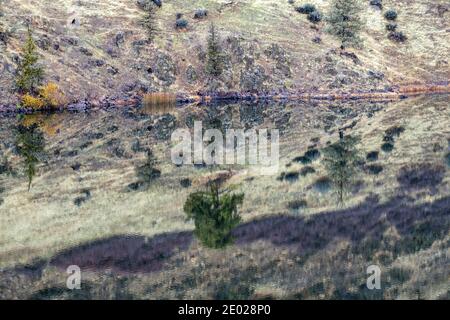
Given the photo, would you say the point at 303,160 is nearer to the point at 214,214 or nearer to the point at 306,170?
the point at 306,170

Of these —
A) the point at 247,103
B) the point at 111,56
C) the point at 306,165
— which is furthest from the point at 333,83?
the point at 306,165

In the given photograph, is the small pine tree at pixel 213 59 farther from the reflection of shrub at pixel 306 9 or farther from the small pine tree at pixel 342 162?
the small pine tree at pixel 342 162

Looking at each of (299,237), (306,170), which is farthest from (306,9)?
(299,237)

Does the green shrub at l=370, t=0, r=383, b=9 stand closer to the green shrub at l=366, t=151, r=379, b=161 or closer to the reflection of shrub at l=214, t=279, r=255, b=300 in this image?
the green shrub at l=366, t=151, r=379, b=161

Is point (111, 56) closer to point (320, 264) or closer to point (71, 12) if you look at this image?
point (71, 12)
